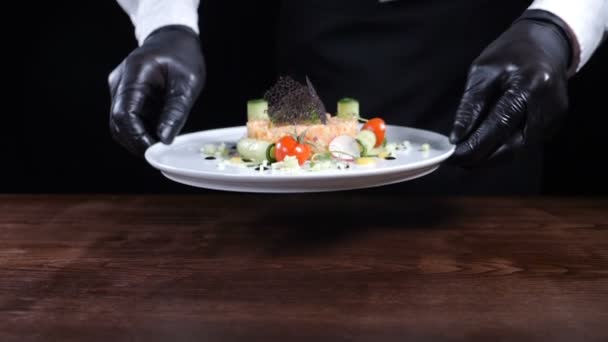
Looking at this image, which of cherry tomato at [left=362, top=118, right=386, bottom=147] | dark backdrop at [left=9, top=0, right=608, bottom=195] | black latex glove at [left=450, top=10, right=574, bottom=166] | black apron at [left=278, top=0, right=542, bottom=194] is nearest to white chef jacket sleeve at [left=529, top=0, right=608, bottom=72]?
black latex glove at [left=450, top=10, right=574, bottom=166]

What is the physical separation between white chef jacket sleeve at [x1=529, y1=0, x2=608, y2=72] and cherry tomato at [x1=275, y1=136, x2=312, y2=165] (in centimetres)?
62

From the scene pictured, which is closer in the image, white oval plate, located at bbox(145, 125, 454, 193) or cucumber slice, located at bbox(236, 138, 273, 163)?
white oval plate, located at bbox(145, 125, 454, 193)

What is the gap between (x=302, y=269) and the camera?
1119 mm

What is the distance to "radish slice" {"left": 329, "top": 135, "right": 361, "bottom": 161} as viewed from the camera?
147cm

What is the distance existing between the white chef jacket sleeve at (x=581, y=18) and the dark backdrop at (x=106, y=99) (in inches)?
30.1

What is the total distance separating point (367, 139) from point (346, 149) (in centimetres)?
5

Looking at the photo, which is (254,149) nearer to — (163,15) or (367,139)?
(367,139)

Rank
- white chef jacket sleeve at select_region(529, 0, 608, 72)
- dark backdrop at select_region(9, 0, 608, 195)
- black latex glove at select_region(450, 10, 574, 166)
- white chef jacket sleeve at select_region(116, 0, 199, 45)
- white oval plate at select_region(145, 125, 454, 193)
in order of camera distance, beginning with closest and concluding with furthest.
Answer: white oval plate at select_region(145, 125, 454, 193)
black latex glove at select_region(450, 10, 574, 166)
white chef jacket sleeve at select_region(529, 0, 608, 72)
white chef jacket sleeve at select_region(116, 0, 199, 45)
dark backdrop at select_region(9, 0, 608, 195)

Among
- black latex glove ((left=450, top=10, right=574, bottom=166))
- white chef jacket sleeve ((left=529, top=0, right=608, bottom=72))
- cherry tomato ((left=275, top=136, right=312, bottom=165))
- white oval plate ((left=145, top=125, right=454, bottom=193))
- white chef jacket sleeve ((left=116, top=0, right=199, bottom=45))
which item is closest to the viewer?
white oval plate ((left=145, top=125, right=454, bottom=193))

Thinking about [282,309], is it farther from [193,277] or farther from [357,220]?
[357,220]

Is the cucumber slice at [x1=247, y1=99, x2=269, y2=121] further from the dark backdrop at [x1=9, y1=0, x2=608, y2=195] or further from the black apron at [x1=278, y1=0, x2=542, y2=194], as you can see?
the dark backdrop at [x1=9, y1=0, x2=608, y2=195]

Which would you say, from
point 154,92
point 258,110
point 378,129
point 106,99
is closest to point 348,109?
point 378,129

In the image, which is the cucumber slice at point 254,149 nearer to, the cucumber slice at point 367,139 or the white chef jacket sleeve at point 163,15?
the cucumber slice at point 367,139

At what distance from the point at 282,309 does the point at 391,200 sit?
64 centimetres
